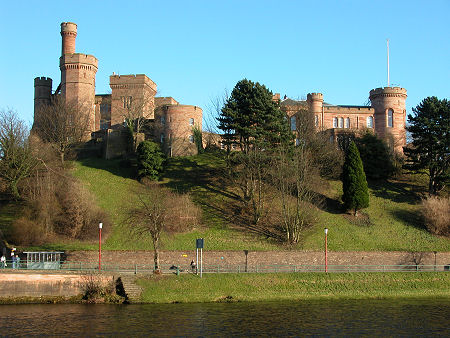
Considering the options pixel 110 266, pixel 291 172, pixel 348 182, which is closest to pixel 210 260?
pixel 110 266

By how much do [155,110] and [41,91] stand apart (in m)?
15.4

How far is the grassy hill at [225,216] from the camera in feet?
148

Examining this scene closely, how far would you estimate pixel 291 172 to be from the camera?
48.7m

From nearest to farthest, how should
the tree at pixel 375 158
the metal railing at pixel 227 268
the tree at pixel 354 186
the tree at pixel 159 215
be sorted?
the metal railing at pixel 227 268 < the tree at pixel 159 215 < the tree at pixel 354 186 < the tree at pixel 375 158

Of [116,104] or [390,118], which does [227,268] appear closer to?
[116,104]

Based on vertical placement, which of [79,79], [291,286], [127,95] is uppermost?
[79,79]

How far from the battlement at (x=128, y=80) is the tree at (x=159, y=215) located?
18.9m

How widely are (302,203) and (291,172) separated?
2965mm

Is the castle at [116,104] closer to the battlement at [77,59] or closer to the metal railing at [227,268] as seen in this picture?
the battlement at [77,59]

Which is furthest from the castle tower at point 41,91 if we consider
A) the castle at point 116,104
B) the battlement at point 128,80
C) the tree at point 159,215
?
the tree at point 159,215

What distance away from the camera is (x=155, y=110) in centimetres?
6950

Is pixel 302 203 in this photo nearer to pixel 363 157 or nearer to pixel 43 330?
pixel 363 157

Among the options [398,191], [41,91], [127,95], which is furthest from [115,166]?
[398,191]

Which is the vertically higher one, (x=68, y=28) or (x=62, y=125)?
(x=68, y=28)
